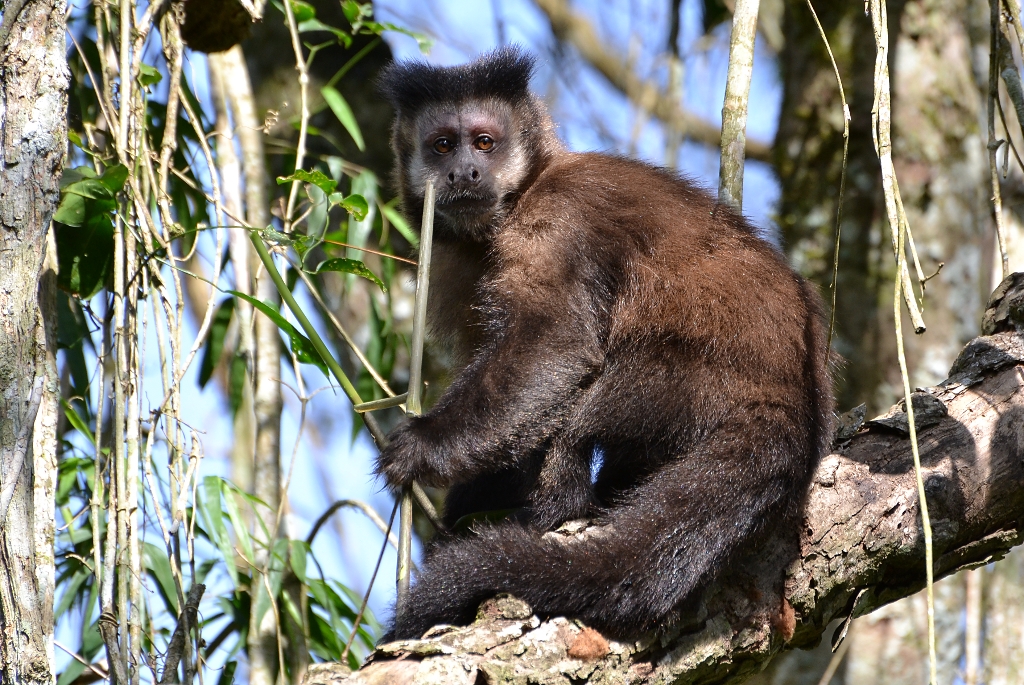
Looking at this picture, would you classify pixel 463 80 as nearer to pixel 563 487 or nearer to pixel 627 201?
pixel 627 201

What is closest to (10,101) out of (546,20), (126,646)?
(126,646)

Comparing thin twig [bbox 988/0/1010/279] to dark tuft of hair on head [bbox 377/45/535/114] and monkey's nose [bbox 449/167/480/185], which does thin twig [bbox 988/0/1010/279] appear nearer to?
monkey's nose [bbox 449/167/480/185]

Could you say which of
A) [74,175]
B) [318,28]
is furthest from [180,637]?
[318,28]

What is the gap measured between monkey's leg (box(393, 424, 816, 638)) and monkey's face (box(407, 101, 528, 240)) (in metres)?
1.76

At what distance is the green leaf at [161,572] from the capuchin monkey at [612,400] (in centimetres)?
135

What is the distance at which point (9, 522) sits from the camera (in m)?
2.52

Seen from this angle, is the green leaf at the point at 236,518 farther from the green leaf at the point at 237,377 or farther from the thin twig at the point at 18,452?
the thin twig at the point at 18,452

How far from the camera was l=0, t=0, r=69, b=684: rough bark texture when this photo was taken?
2.46 m

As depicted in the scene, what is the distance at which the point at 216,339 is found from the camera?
18.8 ft

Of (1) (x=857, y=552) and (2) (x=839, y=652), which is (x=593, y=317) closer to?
(1) (x=857, y=552)

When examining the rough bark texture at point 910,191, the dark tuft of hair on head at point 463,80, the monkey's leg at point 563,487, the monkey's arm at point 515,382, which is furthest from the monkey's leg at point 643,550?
the rough bark texture at point 910,191

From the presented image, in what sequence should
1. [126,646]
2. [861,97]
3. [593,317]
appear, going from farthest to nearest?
[861,97]
[593,317]
[126,646]

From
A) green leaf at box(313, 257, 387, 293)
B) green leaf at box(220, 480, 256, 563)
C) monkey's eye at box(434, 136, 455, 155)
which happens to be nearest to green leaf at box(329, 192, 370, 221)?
green leaf at box(313, 257, 387, 293)

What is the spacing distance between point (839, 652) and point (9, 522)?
4364 millimetres
